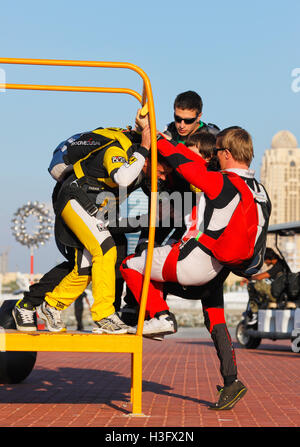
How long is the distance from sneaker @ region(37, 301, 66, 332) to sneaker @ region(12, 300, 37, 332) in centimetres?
7

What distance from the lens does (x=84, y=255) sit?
19.2 feet

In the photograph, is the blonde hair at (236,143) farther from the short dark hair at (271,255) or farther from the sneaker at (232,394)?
the short dark hair at (271,255)

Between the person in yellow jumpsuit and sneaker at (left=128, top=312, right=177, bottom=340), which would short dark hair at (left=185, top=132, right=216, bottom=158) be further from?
sneaker at (left=128, top=312, right=177, bottom=340)

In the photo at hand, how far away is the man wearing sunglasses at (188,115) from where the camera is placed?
6.05 metres

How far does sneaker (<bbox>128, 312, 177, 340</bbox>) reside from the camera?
5.59 metres

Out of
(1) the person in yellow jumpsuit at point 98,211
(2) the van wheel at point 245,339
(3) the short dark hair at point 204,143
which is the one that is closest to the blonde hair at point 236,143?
(3) the short dark hair at point 204,143

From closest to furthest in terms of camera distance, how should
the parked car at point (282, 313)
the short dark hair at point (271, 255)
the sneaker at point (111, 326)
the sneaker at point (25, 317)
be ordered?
the sneaker at point (111, 326) < the sneaker at point (25, 317) < the parked car at point (282, 313) < the short dark hair at point (271, 255)

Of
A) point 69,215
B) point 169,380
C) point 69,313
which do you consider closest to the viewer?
point 69,215

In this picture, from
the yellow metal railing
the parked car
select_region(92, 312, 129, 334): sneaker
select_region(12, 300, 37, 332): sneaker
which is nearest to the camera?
the yellow metal railing

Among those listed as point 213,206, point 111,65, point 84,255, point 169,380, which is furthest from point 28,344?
point 169,380

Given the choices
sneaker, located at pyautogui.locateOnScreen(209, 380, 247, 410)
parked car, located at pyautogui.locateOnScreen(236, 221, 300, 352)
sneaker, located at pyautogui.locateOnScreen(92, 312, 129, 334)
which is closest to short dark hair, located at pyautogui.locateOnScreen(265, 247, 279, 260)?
parked car, located at pyautogui.locateOnScreen(236, 221, 300, 352)

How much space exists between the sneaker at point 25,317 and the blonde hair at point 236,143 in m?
1.87
